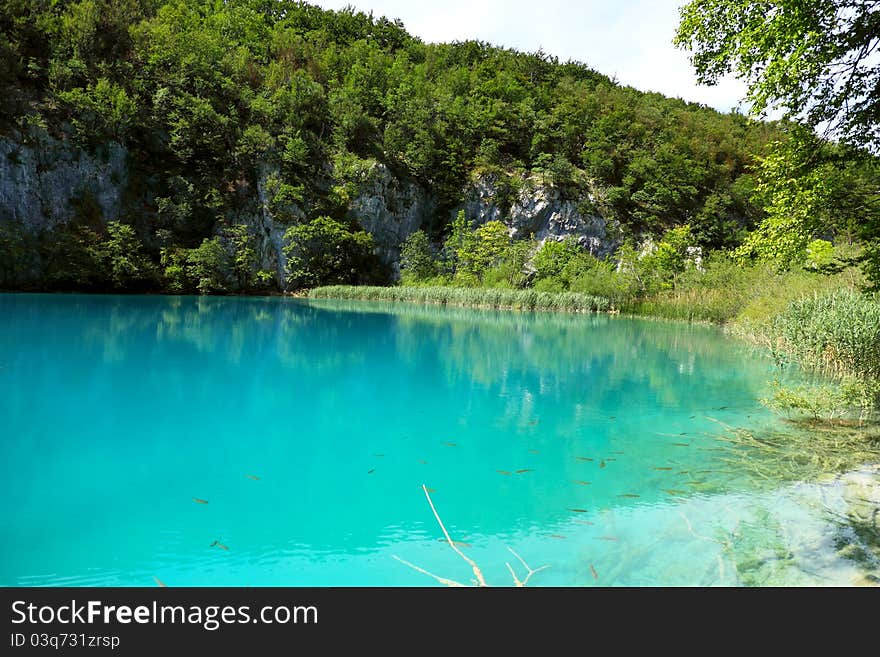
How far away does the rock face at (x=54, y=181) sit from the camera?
3000 centimetres

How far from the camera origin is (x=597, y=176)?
4797 cm

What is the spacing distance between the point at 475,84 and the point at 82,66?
33.0m

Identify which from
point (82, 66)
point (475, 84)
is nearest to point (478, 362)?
point (82, 66)

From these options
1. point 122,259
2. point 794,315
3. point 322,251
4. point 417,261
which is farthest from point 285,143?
point 794,315

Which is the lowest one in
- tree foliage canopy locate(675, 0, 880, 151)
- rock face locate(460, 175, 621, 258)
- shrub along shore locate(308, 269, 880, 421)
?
shrub along shore locate(308, 269, 880, 421)

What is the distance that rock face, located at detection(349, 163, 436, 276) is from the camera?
42.4 m

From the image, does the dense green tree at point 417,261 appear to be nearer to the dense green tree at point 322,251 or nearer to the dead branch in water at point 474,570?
the dense green tree at point 322,251

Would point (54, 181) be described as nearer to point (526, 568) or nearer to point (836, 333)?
point (836, 333)

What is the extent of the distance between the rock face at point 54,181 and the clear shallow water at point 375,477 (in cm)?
2588

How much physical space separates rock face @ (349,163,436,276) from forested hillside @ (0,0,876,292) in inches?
7.2

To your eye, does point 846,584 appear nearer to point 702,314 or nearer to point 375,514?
point 375,514

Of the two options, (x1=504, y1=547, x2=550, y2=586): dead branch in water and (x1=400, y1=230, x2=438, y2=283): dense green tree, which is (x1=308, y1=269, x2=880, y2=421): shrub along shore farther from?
(x1=400, y1=230, x2=438, y2=283): dense green tree

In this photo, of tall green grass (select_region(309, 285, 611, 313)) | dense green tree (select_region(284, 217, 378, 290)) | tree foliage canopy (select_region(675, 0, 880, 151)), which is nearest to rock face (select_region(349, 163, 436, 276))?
dense green tree (select_region(284, 217, 378, 290))

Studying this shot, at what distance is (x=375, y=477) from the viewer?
4551 mm
